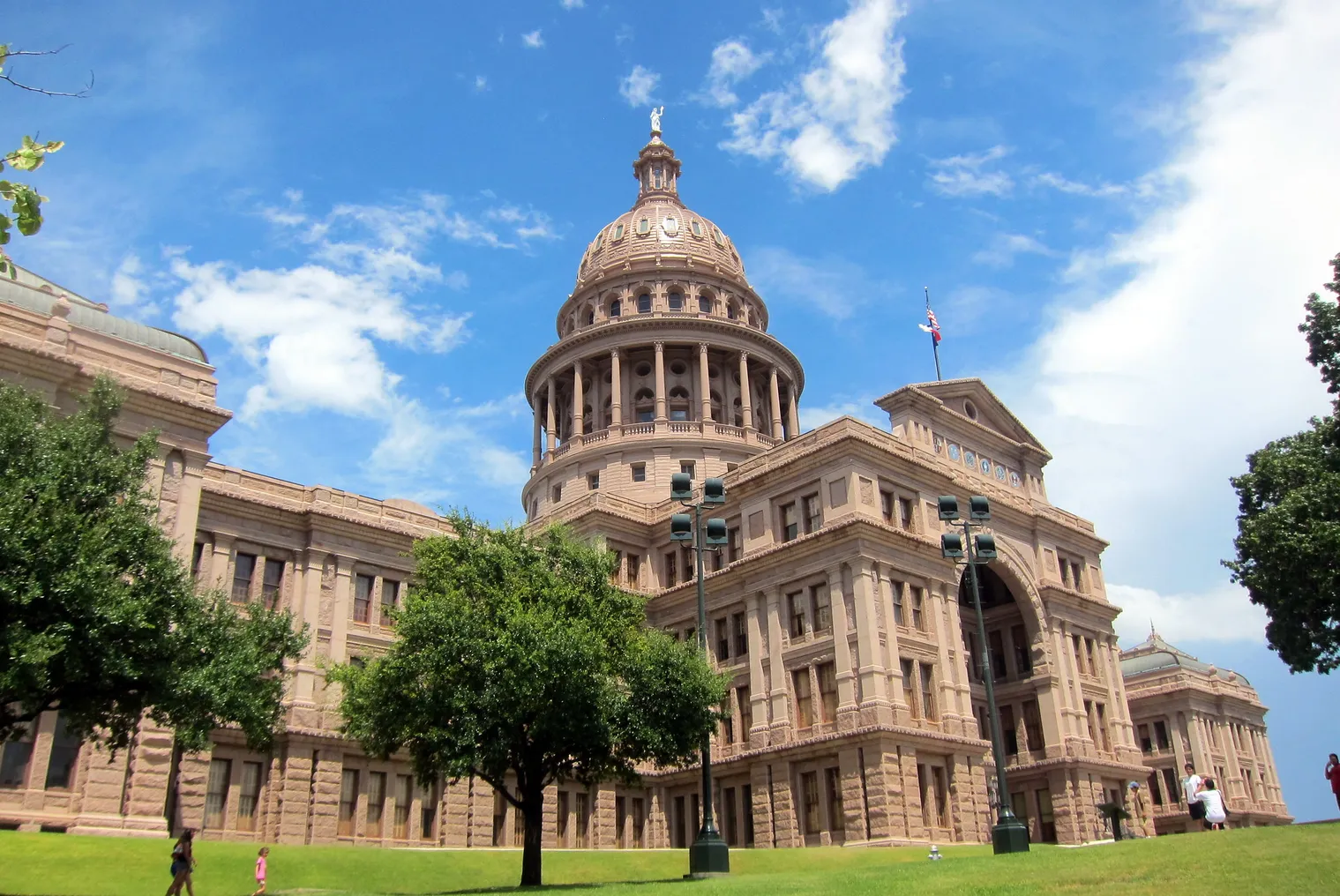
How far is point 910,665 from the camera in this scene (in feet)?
165

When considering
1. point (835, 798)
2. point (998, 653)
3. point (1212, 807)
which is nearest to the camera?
point (1212, 807)

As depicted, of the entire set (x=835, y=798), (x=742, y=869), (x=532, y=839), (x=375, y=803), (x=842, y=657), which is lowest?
(x=742, y=869)

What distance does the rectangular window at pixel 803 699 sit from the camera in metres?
50.7

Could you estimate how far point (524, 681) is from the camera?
32.2 meters

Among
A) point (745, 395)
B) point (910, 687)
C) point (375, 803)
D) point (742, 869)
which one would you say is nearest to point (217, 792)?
Answer: point (375, 803)

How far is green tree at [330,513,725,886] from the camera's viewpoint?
3262 cm

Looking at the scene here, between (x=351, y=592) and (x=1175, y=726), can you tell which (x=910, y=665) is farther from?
(x=1175, y=726)

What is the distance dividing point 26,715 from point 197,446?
59.1 feet

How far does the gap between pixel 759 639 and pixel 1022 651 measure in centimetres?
1627

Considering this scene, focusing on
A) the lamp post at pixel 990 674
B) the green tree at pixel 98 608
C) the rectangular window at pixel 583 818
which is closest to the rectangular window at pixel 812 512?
the rectangular window at pixel 583 818

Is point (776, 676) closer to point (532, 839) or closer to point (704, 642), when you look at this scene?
point (532, 839)

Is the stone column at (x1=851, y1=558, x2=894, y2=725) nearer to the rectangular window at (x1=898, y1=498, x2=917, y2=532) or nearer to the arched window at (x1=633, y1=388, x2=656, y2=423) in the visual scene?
the rectangular window at (x1=898, y1=498, x2=917, y2=532)

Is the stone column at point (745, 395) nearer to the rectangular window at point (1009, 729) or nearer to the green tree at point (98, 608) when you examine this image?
the rectangular window at point (1009, 729)

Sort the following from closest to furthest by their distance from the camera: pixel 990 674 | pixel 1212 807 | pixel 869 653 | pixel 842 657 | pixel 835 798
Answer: pixel 1212 807
pixel 990 674
pixel 869 653
pixel 835 798
pixel 842 657
